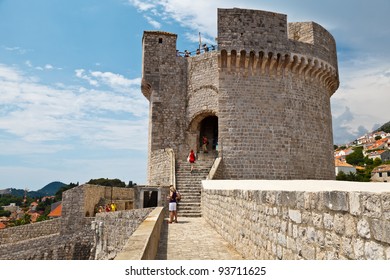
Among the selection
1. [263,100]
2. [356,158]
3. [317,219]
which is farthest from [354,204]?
[356,158]

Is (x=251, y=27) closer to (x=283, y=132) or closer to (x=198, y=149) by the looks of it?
(x=283, y=132)

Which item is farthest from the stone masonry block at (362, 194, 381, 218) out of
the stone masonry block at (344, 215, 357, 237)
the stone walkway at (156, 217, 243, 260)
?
the stone walkway at (156, 217, 243, 260)

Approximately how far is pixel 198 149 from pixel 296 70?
6836 mm

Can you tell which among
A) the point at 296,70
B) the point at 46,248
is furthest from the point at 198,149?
the point at 46,248

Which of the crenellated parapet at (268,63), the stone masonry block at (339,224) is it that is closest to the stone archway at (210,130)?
the crenellated parapet at (268,63)

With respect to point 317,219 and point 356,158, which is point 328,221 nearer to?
point 317,219

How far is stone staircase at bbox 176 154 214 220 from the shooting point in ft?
40.1

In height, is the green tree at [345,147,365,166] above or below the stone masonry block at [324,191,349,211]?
above

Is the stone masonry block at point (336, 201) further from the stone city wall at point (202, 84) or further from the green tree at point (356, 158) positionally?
the green tree at point (356, 158)

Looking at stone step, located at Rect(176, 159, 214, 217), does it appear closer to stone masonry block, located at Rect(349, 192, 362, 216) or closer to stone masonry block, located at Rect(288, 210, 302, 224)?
stone masonry block, located at Rect(288, 210, 302, 224)

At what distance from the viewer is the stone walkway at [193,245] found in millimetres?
5621

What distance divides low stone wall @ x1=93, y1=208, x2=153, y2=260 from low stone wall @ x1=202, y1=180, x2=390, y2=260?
277 inches

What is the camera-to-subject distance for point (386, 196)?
1.93m

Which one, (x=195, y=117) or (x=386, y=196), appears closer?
(x=386, y=196)
